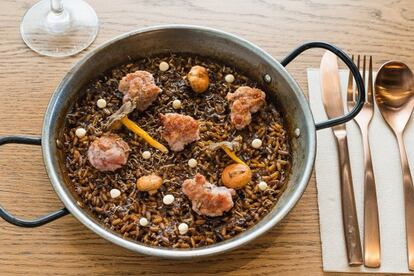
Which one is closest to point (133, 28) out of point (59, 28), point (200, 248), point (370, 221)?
point (59, 28)

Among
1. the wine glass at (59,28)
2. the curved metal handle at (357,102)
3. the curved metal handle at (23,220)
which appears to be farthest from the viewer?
the wine glass at (59,28)

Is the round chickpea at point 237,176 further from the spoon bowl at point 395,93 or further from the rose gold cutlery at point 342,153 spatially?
the spoon bowl at point 395,93

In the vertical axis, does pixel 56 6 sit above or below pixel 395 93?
above

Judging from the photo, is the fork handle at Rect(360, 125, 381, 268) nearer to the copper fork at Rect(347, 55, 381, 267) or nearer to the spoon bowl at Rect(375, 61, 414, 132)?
the copper fork at Rect(347, 55, 381, 267)

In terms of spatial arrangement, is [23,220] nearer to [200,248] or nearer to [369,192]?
[200,248]

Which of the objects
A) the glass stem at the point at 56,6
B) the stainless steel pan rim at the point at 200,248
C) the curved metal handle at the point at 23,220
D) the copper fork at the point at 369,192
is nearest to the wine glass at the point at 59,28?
the glass stem at the point at 56,6

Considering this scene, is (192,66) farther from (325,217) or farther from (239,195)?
(325,217)
